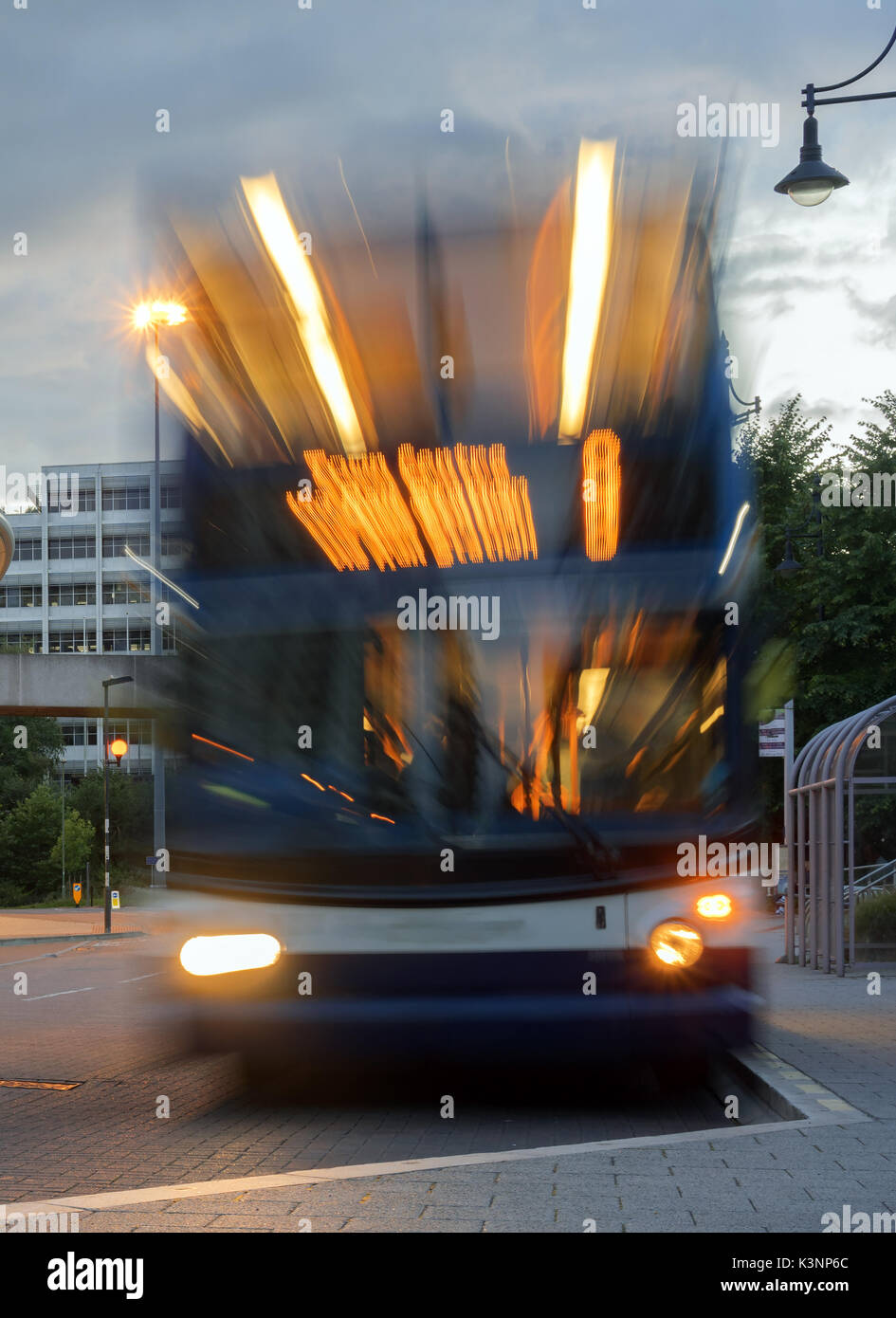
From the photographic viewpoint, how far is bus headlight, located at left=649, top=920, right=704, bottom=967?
7.36 meters

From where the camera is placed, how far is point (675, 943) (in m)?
7.39

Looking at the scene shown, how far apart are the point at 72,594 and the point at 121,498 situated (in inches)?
284

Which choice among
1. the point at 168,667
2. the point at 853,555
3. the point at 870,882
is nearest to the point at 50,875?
the point at 853,555

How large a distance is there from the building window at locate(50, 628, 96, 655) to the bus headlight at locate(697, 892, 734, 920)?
3991 inches

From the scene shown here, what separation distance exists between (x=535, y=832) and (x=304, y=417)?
2.19 metres

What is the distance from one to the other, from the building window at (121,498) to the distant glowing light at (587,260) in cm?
9935

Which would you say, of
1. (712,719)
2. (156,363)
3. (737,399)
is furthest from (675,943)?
(156,363)

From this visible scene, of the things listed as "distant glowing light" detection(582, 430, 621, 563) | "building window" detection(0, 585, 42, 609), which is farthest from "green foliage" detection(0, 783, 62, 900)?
"distant glowing light" detection(582, 430, 621, 563)

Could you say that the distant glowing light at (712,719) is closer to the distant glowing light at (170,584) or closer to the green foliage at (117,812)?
the distant glowing light at (170,584)

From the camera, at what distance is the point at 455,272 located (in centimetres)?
716

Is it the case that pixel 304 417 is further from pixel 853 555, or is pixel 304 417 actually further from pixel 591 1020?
pixel 853 555

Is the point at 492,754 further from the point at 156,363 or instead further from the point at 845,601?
the point at 845,601

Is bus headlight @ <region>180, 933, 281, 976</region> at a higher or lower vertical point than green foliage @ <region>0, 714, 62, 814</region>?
lower

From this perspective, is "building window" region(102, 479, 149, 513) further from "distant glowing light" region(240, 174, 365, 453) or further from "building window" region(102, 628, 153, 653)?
"distant glowing light" region(240, 174, 365, 453)
